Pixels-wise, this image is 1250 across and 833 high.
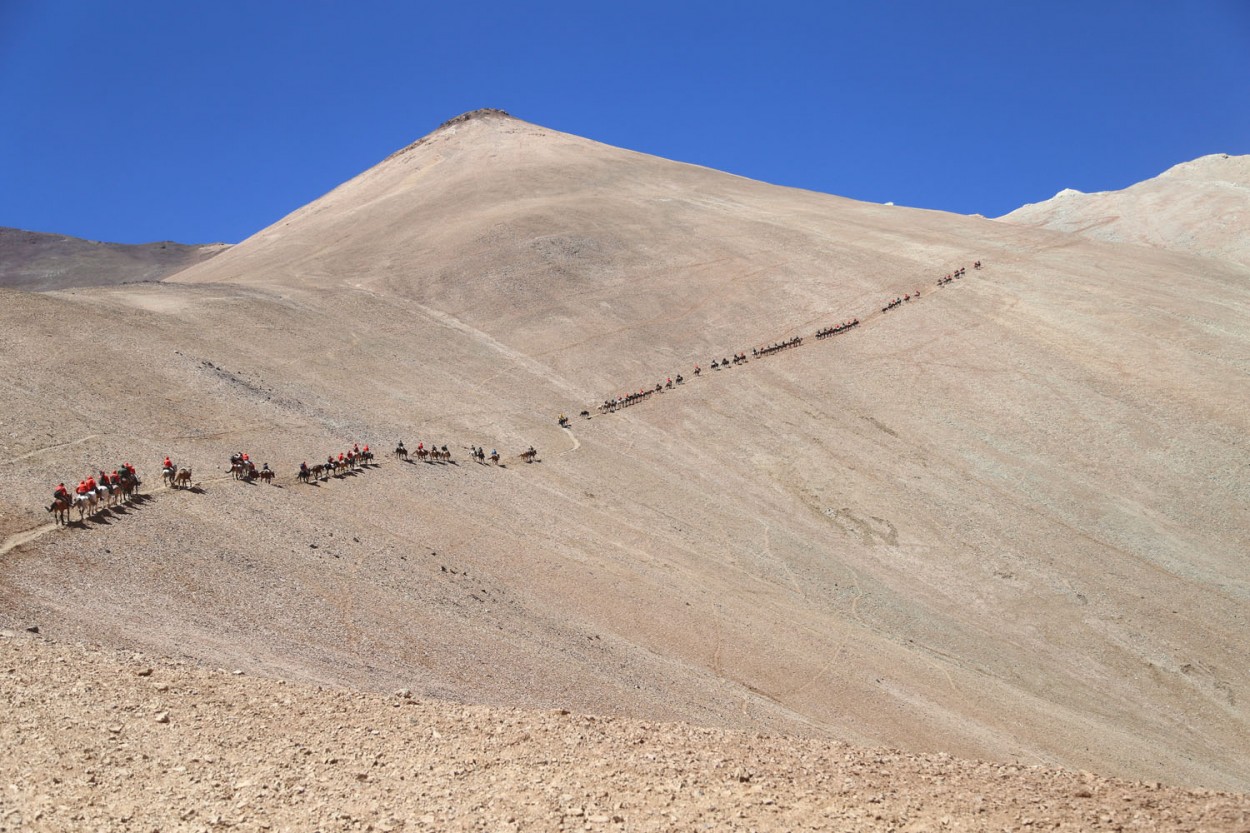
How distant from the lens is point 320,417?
35.9 meters

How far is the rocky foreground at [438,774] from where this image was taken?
995cm

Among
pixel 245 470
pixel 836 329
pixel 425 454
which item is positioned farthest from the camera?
pixel 836 329

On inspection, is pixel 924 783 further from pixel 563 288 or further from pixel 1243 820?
pixel 563 288

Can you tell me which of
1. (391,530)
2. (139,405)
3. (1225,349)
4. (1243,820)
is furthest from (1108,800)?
(1225,349)

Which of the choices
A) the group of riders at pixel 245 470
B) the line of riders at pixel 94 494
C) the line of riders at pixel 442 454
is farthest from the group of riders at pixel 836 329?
the line of riders at pixel 94 494

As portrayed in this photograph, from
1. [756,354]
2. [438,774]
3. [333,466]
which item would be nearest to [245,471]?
[333,466]

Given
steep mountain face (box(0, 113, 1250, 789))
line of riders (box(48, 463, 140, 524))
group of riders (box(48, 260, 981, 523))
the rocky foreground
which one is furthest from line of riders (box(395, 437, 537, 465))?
the rocky foreground

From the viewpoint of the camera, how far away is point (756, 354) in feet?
177

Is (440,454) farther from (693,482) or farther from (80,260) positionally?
(80,260)

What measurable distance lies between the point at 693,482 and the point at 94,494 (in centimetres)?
2318

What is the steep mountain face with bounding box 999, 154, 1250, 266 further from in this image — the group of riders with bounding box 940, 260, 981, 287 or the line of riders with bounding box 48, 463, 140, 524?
the line of riders with bounding box 48, 463, 140, 524

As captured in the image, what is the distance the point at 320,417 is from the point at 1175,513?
3736 cm

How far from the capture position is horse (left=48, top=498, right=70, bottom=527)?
68.2ft

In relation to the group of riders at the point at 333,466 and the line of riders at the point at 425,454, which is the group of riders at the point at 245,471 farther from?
the line of riders at the point at 425,454
